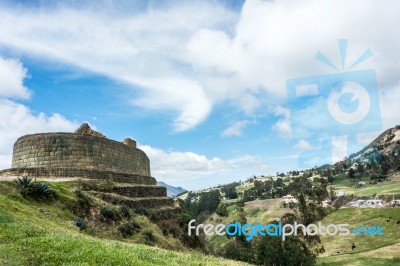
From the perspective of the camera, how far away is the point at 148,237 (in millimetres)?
26141

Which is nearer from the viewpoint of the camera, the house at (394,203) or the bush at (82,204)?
the bush at (82,204)

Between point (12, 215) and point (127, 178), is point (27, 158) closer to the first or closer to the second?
point (127, 178)

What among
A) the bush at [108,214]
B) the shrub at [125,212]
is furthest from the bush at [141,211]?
the bush at [108,214]

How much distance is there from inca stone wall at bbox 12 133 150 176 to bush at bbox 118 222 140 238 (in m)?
10.6

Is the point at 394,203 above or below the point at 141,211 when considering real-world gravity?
below

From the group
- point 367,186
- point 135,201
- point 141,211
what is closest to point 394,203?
point 367,186

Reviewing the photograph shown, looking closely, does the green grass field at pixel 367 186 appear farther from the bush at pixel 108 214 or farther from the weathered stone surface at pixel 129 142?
the bush at pixel 108 214

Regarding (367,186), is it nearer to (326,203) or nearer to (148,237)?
(326,203)

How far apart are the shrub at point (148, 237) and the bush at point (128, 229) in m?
0.70

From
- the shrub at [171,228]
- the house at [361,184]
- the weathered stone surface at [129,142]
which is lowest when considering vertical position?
the shrub at [171,228]

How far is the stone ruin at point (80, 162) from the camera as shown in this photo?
32156mm

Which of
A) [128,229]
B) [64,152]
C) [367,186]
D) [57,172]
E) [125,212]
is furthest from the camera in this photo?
[367,186]

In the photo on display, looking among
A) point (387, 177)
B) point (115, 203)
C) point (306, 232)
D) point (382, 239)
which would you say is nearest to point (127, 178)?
point (115, 203)

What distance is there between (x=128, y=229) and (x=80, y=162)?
494 inches
